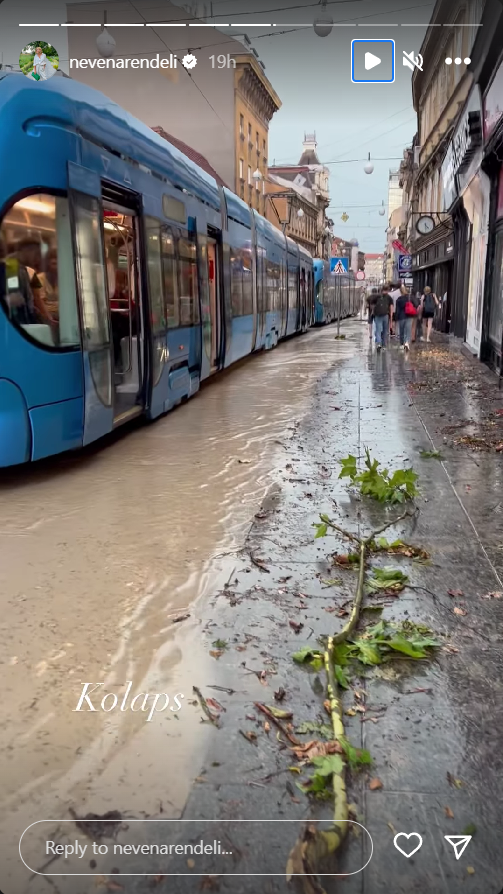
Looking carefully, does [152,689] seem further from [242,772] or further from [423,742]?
[423,742]

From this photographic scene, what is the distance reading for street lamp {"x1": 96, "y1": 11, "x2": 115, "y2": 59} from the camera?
5336mm

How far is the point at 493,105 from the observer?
13.3 m

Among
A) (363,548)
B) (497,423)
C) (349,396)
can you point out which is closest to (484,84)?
(349,396)

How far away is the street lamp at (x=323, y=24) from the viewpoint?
4.33 metres

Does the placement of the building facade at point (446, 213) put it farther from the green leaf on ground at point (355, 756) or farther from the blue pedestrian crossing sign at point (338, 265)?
the green leaf on ground at point (355, 756)

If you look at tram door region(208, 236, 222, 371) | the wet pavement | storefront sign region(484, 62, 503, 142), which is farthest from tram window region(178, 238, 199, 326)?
storefront sign region(484, 62, 503, 142)

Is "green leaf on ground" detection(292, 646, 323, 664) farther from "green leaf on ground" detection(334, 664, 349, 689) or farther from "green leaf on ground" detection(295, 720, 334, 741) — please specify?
"green leaf on ground" detection(295, 720, 334, 741)

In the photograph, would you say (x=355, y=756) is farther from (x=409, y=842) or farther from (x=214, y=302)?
(x=214, y=302)

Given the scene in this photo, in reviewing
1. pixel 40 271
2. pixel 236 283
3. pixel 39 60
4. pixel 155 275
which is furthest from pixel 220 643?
pixel 236 283

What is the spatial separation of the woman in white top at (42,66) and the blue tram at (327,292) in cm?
2328

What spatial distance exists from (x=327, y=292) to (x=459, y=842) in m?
39.4

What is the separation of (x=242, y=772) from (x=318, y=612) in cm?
142

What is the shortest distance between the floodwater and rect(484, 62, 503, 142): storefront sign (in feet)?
25.6

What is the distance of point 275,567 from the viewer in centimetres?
458
